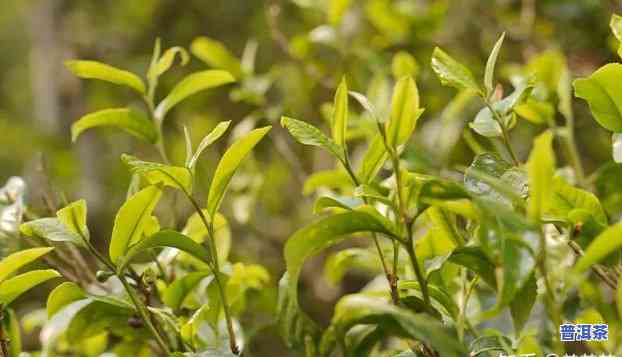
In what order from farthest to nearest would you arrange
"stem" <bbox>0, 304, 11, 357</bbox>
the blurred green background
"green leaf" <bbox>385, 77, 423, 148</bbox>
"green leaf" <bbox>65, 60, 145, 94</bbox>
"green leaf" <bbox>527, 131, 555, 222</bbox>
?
the blurred green background < "green leaf" <bbox>65, 60, 145, 94</bbox> < "stem" <bbox>0, 304, 11, 357</bbox> < "green leaf" <bbox>385, 77, 423, 148</bbox> < "green leaf" <bbox>527, 131, 555, 222</bbox>

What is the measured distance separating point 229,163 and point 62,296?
0.16m

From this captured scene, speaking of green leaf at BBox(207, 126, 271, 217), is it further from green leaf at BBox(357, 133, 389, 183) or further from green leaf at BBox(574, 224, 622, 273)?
green leaf at BBox(574, 224, 622, 273)

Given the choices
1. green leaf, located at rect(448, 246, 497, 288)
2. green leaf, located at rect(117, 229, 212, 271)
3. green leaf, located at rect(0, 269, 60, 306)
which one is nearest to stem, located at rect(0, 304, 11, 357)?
green leaf, located at rect(0, 269, 60, 306)

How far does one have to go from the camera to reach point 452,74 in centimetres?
65

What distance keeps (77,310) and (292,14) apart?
5.76 feet

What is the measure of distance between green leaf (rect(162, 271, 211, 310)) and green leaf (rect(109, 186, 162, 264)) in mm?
80

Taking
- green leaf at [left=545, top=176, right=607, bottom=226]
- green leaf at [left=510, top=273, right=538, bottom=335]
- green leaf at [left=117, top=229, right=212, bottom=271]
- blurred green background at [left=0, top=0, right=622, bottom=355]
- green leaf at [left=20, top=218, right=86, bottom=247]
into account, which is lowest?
blurred green background at [left=0, top=0, right=622, bottom=355]

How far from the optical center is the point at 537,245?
467mm

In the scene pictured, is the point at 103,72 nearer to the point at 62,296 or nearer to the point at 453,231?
the point at 62,296

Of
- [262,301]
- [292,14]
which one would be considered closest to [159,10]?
[292,14]

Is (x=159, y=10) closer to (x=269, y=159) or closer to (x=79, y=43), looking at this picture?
(x=79, y=43)

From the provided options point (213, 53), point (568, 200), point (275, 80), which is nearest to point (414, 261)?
point (568, 200)

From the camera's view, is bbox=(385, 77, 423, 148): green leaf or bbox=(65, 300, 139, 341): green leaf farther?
bbox=(65, 300, 139, 341): green leaf

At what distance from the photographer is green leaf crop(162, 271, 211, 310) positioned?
70 centimetres
